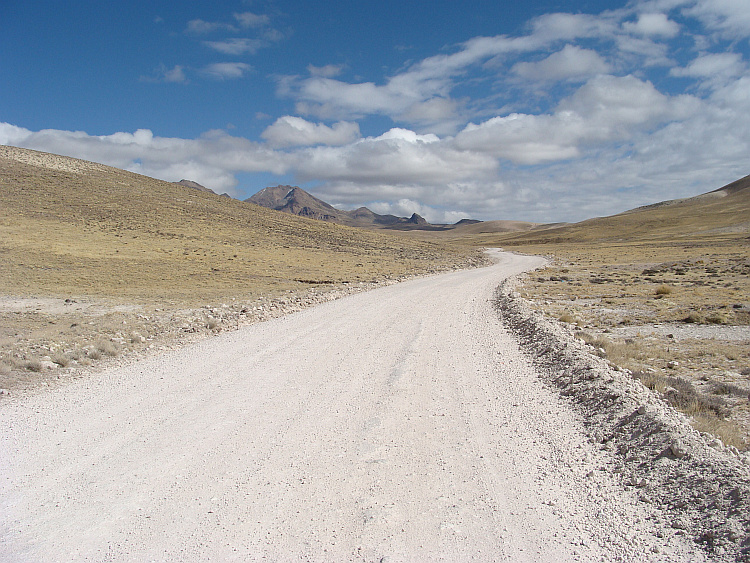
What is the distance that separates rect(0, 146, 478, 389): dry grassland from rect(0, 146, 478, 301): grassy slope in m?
0.16

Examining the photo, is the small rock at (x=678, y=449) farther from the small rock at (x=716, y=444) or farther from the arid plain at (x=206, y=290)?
the arid plain at (x=206, y=290)

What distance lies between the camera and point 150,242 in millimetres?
48469

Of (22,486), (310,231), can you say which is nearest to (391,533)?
(22,486)

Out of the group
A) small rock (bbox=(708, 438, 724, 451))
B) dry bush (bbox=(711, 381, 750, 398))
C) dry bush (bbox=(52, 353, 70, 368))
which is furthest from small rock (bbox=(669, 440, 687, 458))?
dry bush (bbox=(52, 353, 70, 368))

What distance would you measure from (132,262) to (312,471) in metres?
36.8

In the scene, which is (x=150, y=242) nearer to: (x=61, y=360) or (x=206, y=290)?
(x=206, y=290)

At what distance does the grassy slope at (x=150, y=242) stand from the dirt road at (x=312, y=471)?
16.8 metres

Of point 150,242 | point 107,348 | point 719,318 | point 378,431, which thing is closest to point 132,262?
point 150,242

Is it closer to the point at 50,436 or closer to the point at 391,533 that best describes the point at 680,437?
the point at 391,533

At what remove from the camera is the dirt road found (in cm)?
413

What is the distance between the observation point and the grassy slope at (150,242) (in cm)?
2891

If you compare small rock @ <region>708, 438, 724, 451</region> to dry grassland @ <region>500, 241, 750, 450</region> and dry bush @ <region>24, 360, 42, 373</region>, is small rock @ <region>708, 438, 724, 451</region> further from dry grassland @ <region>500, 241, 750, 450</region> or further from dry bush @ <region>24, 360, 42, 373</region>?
dry bush @ <region>24, 360, 42, 373</region>

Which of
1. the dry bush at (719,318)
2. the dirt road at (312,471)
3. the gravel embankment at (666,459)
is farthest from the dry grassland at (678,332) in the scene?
the dirt road at (312,471)

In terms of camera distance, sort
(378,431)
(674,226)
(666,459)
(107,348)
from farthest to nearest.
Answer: (674,226)
(107,348)
(378,431)
(666,459)
